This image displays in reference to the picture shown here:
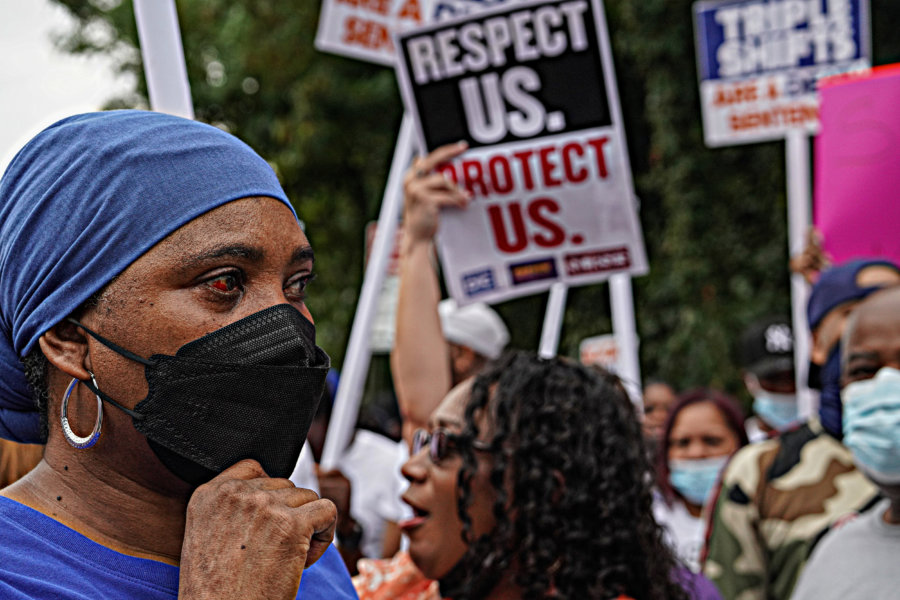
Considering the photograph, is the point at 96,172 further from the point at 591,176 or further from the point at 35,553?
the point at 591,176

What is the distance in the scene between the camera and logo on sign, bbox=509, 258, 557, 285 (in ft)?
13.1

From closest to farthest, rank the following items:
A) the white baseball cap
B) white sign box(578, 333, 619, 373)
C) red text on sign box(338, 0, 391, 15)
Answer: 1. the white baseball cap
2. red text on sign box(338, 0, 391, 15)
3. white sign box(578, 333, 619, 373)

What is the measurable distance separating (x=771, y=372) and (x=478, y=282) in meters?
2.74

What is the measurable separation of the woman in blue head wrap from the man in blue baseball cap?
94.9 inches

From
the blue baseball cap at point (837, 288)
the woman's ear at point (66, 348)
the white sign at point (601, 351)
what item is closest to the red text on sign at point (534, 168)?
the blue baseball cap at point (837, 288)

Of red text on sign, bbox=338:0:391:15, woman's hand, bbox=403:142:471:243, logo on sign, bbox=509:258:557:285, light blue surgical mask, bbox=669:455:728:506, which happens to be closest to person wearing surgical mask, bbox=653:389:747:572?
light blue surgical mask, bbox=669:455:728:506

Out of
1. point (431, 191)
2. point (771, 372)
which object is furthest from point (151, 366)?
point (771, 372)

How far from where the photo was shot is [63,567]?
50.2 inches

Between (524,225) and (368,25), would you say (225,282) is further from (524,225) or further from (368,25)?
(368,25)

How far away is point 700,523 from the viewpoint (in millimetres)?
4934

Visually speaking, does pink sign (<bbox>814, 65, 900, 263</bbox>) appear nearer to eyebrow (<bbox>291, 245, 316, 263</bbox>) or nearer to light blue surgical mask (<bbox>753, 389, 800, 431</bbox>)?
light blue surgical mask (<bbox>753, 389, 800, 431</bbox>)

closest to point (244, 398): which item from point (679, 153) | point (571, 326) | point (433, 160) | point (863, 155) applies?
point (433, 160)

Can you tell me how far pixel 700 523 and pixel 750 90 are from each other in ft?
9.42

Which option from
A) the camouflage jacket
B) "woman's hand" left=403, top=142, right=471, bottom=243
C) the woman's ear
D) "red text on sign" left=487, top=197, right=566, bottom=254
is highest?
the woman's ear
